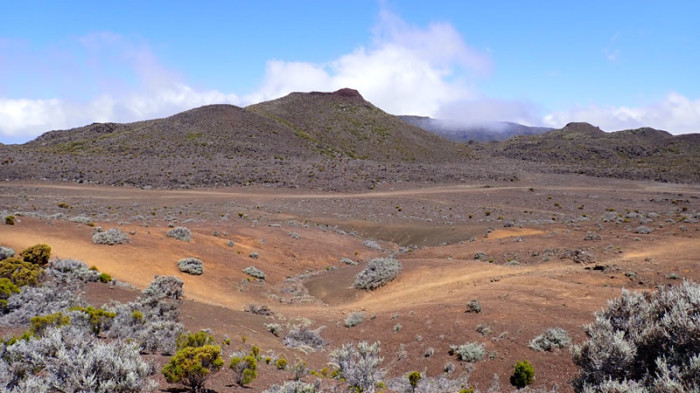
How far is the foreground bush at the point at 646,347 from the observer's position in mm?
4539

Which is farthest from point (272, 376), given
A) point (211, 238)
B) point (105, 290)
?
point (211, 238)

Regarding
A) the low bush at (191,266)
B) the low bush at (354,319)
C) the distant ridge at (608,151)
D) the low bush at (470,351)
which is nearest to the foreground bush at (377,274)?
the low bush at (354,319)

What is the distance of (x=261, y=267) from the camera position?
19.9m

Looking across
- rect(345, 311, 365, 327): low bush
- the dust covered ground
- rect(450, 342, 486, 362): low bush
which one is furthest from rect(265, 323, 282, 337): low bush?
rect(450, 342, 486, 362): low bush

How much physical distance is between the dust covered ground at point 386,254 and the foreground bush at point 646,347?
7.61 feet

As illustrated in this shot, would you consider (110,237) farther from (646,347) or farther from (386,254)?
(646,347)

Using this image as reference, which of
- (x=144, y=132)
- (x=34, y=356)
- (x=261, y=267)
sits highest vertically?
(x=144, y=132)

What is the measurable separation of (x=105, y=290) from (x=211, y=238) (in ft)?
35.0

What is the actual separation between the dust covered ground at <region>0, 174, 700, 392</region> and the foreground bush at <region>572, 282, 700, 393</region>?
2318 millimetres

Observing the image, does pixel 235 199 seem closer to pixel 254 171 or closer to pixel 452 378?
pixel 254 171

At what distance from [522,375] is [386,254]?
18178mm

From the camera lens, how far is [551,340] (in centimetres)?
884

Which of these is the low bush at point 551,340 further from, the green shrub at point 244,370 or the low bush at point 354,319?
the green shrub at point 244,370

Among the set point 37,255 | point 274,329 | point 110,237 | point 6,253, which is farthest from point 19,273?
point 110,237
